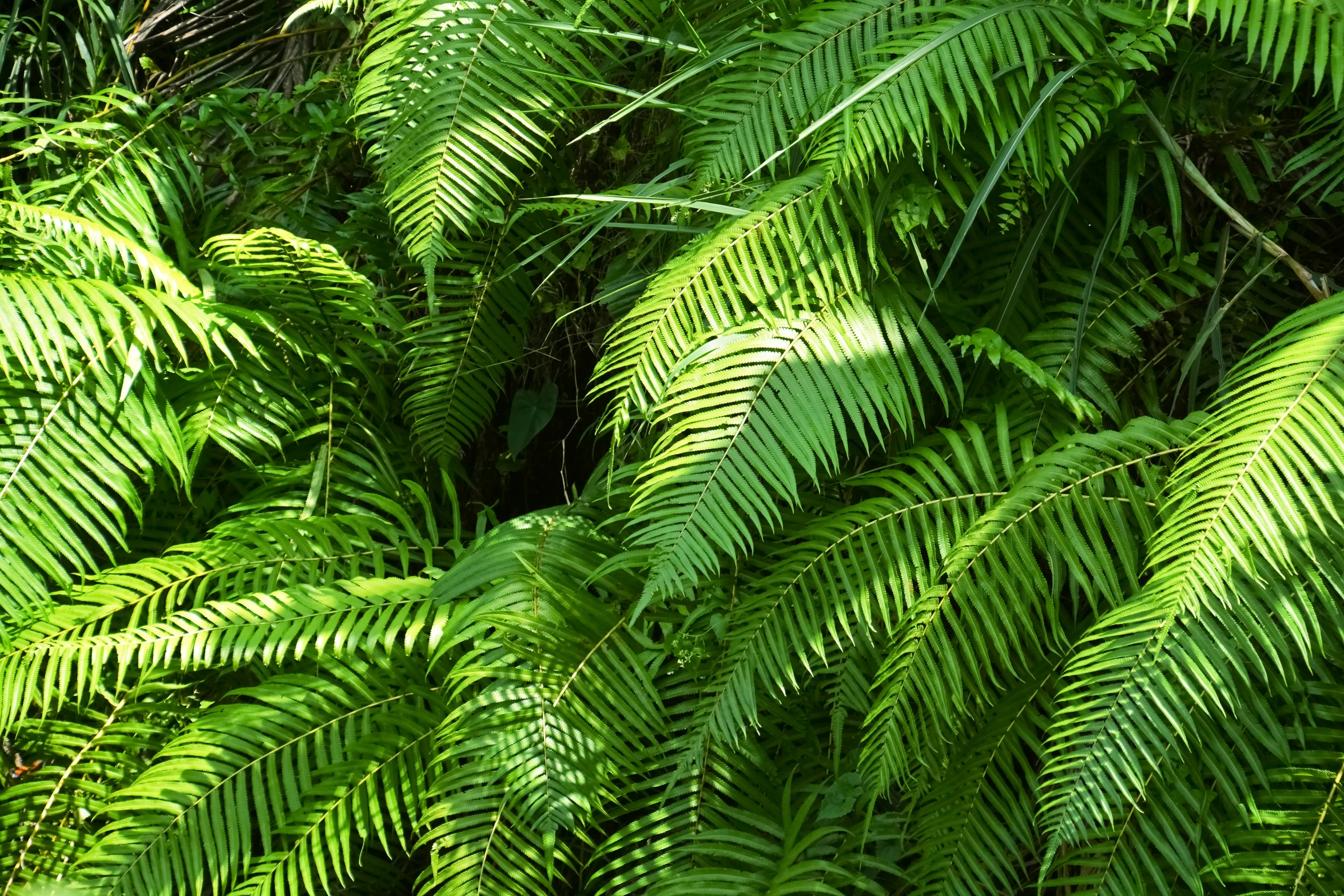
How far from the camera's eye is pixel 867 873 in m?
1.62

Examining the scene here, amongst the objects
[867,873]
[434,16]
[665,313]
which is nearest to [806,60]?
[665,313]

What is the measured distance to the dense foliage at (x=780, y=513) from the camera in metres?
1.34

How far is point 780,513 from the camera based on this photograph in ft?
5.52

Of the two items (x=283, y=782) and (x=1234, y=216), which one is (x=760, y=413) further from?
(x=283, y=782)

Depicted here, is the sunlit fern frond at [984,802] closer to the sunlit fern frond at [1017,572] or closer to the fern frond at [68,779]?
the sunlit fern frond at [1017,572]

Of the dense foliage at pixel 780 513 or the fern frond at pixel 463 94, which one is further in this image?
the fern frond at pixel 463 94

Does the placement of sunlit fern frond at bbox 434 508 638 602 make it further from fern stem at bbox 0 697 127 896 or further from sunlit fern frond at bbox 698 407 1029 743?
fern stem at bbox 0 697 127 896

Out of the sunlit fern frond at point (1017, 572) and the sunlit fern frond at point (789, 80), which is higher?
the sunlit fern frond at point (789, 80)

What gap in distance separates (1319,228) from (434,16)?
5.42ft

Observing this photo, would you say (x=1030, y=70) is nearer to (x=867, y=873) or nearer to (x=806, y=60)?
(x=806, y=60)

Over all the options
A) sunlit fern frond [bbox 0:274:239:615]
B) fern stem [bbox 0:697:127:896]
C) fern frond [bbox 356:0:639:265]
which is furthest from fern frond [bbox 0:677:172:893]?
fern frond [bbox 356:0:639:265]

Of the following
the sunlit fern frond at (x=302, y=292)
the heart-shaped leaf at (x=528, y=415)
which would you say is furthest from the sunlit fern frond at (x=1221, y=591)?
the sunlit fern frond at (x=302, y=292)

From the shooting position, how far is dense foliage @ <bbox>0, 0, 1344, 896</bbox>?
1339 millimetres

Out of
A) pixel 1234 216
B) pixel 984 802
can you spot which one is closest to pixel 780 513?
pixel 984 802
